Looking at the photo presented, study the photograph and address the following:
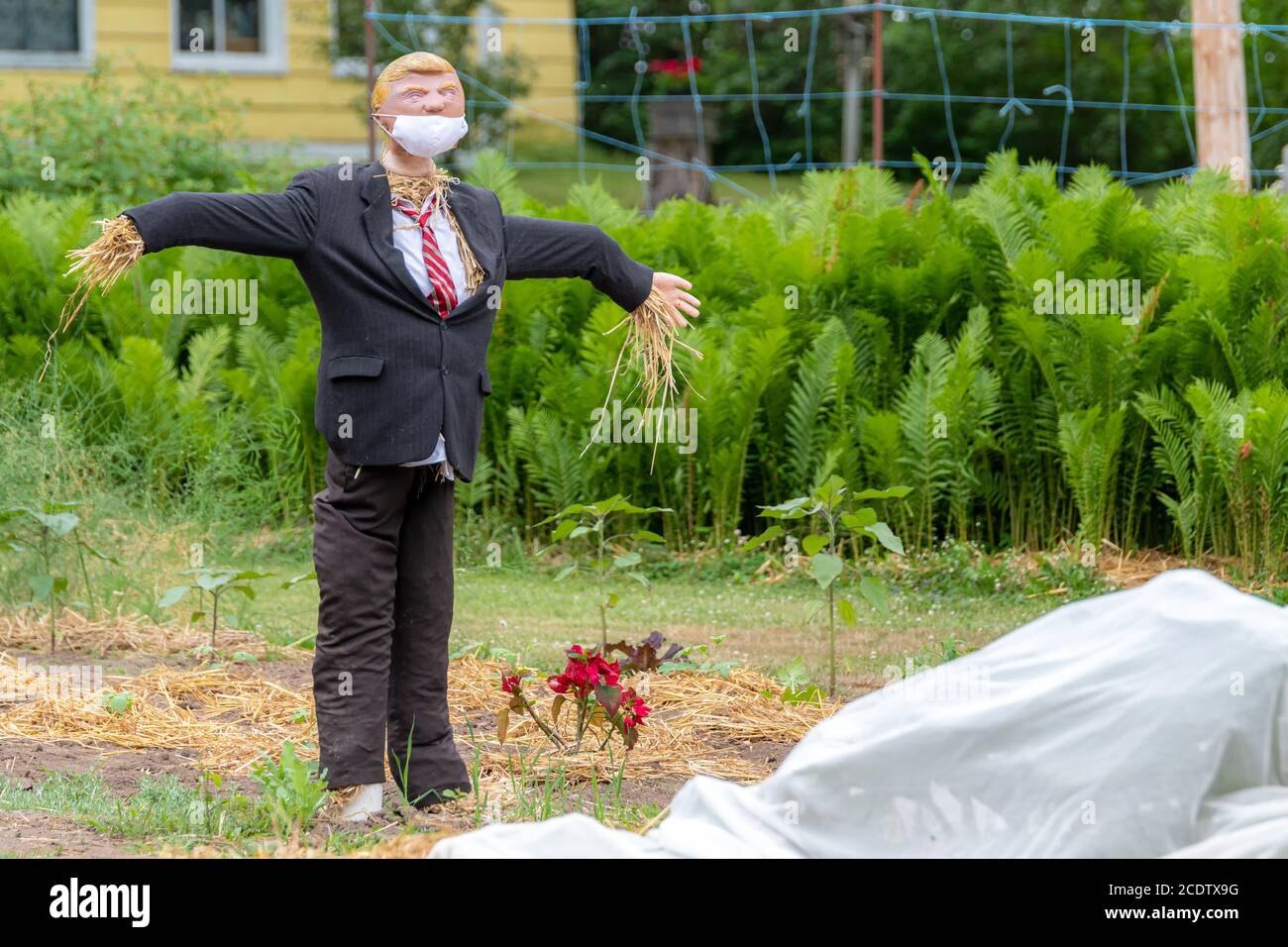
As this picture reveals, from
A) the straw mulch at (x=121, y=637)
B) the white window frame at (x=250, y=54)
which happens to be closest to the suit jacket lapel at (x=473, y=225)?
the straw mulch at (x=121, y=637)

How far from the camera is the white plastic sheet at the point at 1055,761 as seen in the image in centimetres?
300

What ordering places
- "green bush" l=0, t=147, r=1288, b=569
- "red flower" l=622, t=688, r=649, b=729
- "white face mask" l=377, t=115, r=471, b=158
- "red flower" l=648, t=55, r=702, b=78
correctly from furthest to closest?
"red flower" l=648, t=55, r=702, b=78
"green bush" l=0, t=147, r=1288, b=569
"red flower" l=622, t=688, r=649, b=729
"white face mask" l=377, t=115, r=471, b=158

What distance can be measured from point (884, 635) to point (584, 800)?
2815 mm

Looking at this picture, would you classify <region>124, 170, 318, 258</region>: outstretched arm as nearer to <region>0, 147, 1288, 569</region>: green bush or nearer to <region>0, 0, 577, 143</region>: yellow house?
<region>0, 147, 1288, 569</region>: green bush

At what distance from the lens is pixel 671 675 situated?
20.1 ft

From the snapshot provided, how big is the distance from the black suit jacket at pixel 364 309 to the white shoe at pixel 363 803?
34.2 inches

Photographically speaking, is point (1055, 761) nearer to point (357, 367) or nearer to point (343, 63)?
point (357, 367)

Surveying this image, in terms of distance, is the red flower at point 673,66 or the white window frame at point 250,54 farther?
the red flower at point 673,66

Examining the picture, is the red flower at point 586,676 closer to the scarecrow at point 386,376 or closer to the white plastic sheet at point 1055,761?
the scarecrow at point 386,376

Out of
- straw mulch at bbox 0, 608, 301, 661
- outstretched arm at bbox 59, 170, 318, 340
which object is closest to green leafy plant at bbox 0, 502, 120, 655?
straw mulch at bbox 0, 608, 301, 661

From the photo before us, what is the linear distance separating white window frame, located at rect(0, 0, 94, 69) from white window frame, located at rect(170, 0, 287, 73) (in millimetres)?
785

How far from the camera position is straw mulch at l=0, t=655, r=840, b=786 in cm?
503
